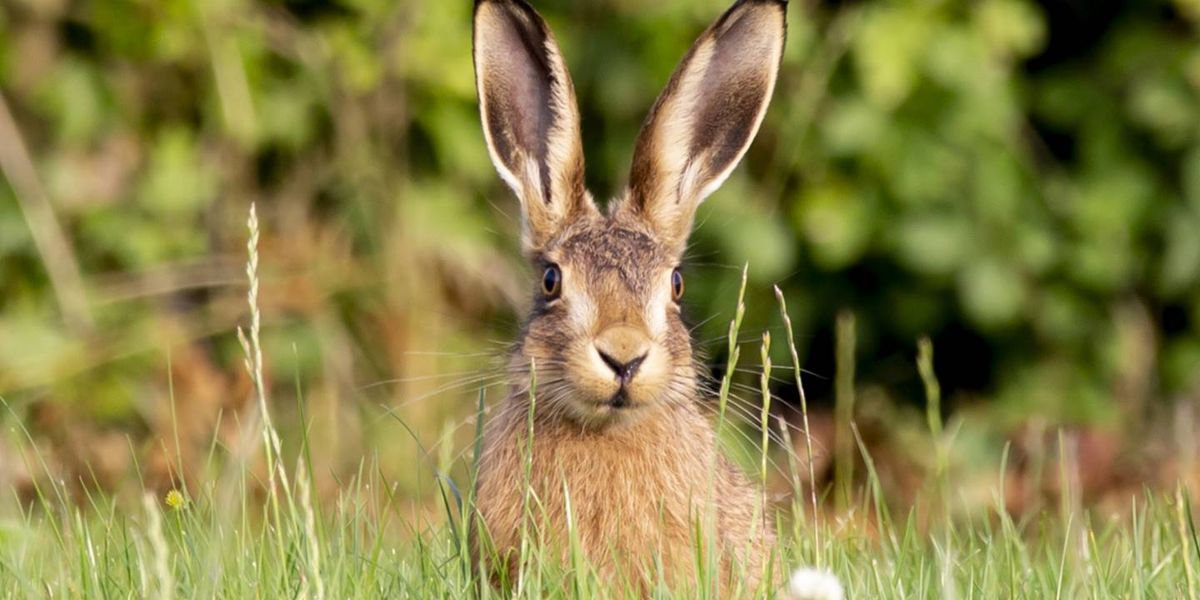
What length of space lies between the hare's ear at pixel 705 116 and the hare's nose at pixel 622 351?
0.77m

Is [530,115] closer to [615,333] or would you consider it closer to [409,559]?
[615,333]

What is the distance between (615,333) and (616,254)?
41 centimetres

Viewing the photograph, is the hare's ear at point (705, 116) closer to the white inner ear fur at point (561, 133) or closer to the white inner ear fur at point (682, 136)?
the white inner ear fur at point (682, 136)

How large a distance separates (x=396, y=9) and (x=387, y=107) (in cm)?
46

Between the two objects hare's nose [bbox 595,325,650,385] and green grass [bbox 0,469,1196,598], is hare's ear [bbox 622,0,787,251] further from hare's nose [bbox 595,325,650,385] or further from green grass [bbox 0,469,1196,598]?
green grass [bbox 0,469,1196,598]

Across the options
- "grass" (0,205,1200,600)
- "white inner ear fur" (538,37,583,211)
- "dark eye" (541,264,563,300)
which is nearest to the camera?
"grass" (0,205,1200,600)

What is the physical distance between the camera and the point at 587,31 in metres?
7.61

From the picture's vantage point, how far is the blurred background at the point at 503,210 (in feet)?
23.6

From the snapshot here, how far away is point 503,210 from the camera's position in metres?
7.54

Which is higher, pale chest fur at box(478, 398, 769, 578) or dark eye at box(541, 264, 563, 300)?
dark eye at box(541, 264, 563, 300)

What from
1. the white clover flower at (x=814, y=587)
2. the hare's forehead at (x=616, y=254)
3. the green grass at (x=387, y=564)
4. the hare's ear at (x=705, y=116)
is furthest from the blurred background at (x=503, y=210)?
the white clover flower at (x=814, y=587)

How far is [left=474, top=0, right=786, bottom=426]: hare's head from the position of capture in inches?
164

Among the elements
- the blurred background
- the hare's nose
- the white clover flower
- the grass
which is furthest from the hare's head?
the blurred background

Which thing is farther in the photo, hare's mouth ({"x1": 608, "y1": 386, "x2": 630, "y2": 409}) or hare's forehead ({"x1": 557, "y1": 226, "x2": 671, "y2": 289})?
hare's forehead ({"x1": 557, "y1": 226, "x2": 671, "y2": 289})
